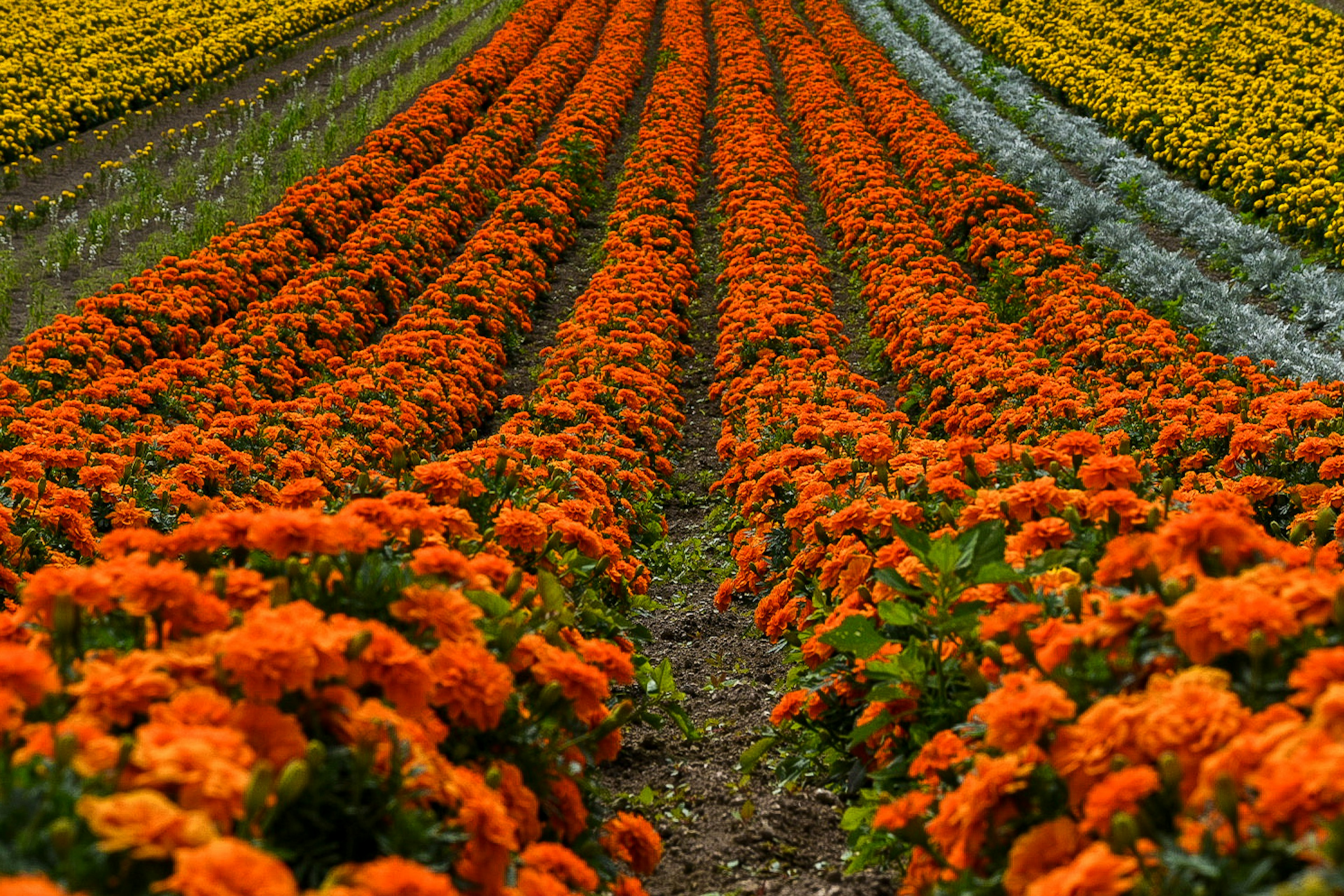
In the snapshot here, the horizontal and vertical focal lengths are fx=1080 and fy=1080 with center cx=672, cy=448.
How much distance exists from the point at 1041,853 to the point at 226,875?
5.47 ft

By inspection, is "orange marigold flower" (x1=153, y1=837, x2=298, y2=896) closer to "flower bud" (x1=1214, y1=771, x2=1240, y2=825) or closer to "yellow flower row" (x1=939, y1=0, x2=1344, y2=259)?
"flower bud" (x1=1214, y1=771, x2=1240, y2=825)

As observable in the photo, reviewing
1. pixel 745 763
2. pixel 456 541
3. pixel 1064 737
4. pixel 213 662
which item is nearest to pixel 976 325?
pixel 745 763

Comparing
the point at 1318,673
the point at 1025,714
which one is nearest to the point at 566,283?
the point at 1025,714

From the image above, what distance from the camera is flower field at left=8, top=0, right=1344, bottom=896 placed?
2.20m

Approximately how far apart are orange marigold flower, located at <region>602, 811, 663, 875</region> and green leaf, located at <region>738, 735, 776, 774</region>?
1.02 m

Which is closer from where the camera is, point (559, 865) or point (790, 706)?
point (559, 865)

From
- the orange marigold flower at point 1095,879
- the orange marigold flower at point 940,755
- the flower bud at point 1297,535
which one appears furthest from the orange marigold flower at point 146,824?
the flower bud at point 1297,535

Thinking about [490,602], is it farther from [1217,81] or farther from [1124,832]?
[1217,81]

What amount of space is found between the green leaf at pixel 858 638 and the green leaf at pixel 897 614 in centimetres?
10

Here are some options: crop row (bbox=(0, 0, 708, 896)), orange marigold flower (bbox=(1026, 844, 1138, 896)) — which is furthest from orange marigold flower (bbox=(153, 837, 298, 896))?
orange marigold flower (bbox=(1026, 844, 1138, 896))

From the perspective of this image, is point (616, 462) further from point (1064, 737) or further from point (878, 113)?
point (878, 113)

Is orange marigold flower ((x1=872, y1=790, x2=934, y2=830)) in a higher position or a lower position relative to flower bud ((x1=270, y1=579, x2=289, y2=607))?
lower

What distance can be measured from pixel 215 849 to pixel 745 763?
2.87 meters

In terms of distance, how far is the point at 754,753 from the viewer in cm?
429
